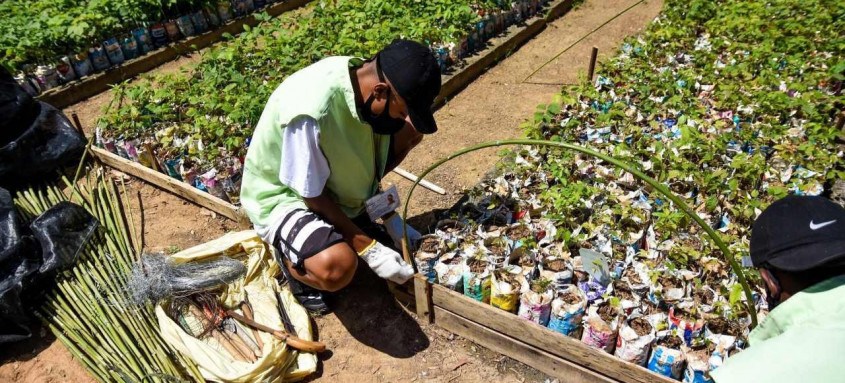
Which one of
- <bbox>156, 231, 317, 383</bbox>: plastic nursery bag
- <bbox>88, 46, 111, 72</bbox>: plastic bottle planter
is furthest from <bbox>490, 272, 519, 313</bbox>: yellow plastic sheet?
<bbox>88, 46, 111, 72</bbox>: plastic bottle planter

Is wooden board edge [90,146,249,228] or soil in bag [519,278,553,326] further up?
wooden board edge [90,146,249,228]

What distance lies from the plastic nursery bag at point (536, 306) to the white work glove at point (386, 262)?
576 mm

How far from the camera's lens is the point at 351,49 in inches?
192

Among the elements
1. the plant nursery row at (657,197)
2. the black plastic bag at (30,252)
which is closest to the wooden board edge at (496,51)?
the plant nursery row at (657,197)

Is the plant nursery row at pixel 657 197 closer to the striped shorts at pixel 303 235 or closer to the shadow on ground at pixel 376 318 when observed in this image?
the shadow on ground at pixel 376 318

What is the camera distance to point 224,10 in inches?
265

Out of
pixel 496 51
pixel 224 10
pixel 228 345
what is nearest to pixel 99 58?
pixel 224 10

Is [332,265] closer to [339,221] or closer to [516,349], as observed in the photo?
[339,221]

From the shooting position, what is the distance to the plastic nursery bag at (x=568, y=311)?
8.16 feet

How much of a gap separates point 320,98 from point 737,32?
392cm

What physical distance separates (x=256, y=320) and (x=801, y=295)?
2414 millimetres

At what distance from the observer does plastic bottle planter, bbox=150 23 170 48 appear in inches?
242

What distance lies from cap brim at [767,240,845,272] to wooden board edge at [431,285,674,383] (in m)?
0.86

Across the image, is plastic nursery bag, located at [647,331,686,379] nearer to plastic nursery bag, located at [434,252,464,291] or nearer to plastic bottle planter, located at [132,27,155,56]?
plastic nursery bag, located at [434,252,464,291]
